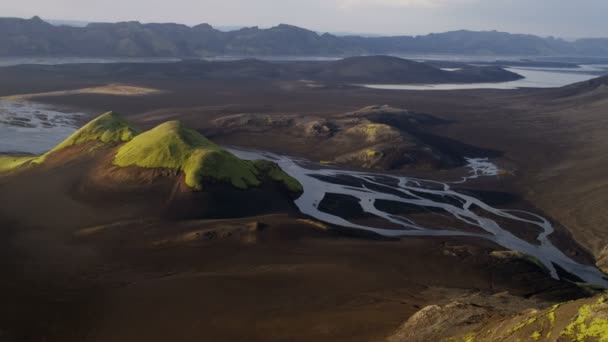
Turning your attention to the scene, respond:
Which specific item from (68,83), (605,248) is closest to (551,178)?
(605,248)

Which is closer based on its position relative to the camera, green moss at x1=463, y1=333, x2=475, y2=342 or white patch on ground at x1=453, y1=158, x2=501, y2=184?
green moss at x1=463, y1=333, x2=475, y2=342

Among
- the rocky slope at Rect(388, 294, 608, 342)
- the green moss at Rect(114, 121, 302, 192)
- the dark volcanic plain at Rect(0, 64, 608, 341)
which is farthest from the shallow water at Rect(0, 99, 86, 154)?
the rocky slope at Rect(388, 294, 608, 342)

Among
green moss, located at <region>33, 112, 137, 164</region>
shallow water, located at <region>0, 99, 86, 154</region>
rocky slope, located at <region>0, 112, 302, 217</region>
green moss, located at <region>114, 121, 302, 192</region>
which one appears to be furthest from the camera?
shallow water, located at <region>0, 99, 86, 154</region>

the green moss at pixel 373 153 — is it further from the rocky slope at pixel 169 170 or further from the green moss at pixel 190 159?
the green moss at pixel 190 159

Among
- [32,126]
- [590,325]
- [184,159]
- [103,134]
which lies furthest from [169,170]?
[32,126]

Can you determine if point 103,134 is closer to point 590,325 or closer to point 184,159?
point 184,159

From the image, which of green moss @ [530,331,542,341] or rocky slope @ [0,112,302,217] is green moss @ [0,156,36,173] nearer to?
rocky slope @ [0,112,302,217]

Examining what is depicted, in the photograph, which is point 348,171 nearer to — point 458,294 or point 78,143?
point 78,143
